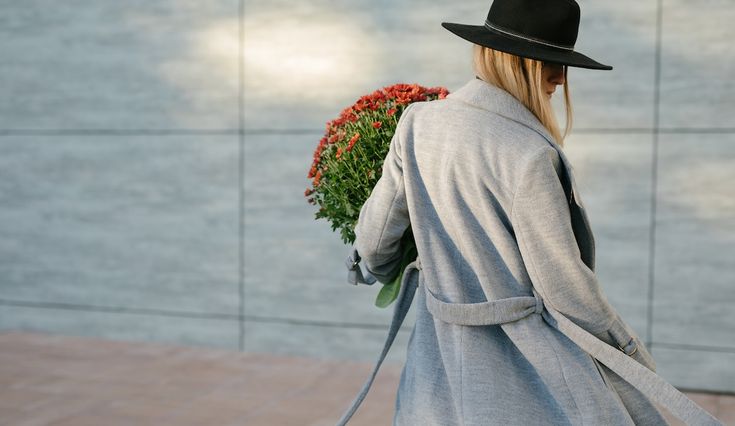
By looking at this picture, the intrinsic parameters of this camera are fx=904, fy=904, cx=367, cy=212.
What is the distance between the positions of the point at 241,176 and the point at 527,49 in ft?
13.2

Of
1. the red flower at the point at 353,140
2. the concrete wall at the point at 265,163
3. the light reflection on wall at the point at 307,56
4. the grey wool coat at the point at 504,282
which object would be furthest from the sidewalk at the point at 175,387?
the grey wool coat at the point at 504,282

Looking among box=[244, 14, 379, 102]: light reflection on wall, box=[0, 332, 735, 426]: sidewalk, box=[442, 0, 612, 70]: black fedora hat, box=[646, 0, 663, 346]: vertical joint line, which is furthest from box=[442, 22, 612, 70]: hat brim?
box=[244, 14, 379, 102]: light reflection on wall

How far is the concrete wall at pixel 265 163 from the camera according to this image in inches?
193

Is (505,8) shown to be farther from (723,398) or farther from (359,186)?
(723,398)

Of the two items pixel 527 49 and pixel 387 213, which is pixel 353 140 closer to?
pixel 387 213

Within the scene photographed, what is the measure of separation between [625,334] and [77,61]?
503 centimetres

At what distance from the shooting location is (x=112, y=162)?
6.03 meters

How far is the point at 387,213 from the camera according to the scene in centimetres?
201

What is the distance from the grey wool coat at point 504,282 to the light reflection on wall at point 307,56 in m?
3.51

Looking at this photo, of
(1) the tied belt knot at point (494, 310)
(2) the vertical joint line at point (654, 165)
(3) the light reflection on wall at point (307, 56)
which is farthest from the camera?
(3) the light reflection on wall at point (307, 56)

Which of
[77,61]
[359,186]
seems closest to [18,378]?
[77,61]

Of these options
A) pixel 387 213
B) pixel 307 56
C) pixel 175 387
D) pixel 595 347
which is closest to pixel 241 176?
pixel 307 56

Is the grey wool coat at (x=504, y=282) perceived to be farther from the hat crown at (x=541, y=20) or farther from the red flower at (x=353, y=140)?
the red flower at (x=353, y=140)

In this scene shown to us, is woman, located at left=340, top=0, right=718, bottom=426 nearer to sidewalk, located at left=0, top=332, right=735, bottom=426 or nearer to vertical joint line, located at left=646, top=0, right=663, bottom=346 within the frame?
sidewalk, located at left=0, top=332, right=735, bottom=426
